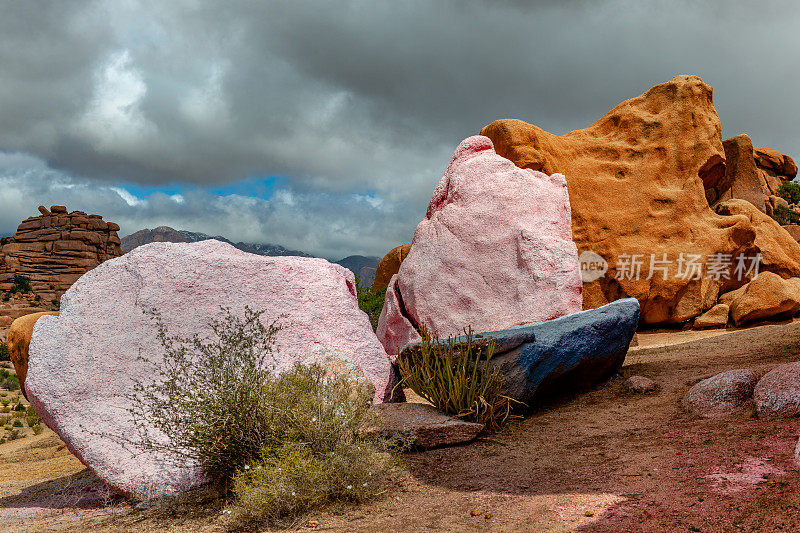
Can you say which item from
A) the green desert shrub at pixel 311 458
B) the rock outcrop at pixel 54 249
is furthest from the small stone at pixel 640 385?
the rock outcrop at pixel 54 249

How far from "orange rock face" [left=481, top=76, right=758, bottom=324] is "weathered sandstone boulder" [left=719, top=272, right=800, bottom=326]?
0.72 m

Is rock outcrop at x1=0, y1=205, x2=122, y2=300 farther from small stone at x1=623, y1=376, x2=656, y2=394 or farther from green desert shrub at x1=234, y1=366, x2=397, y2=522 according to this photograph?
small stone at x1=623, y1=376, x2=656, y2=394

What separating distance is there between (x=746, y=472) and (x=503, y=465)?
177cm

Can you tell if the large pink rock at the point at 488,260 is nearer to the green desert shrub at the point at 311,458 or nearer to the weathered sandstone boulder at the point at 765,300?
the green desert shrub at the point at 311,458

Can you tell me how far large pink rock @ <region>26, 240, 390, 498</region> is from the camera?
4898 mm

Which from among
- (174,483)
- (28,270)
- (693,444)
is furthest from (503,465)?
(28,270)

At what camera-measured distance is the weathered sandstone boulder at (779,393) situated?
4418mm

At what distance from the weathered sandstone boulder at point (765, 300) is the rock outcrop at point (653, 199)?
72cm

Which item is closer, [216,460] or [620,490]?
[620,490]

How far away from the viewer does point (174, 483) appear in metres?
4.66

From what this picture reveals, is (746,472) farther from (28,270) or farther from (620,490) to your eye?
(28,270)

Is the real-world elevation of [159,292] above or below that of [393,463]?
above

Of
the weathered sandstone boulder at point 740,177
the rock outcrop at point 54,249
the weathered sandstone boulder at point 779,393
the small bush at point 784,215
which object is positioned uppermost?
the rock outcrop at point 54,249

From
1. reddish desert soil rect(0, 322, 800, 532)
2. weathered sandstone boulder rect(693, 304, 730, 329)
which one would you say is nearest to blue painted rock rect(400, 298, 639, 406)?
reddish desert soil rect(0, 322, 800, 532)
